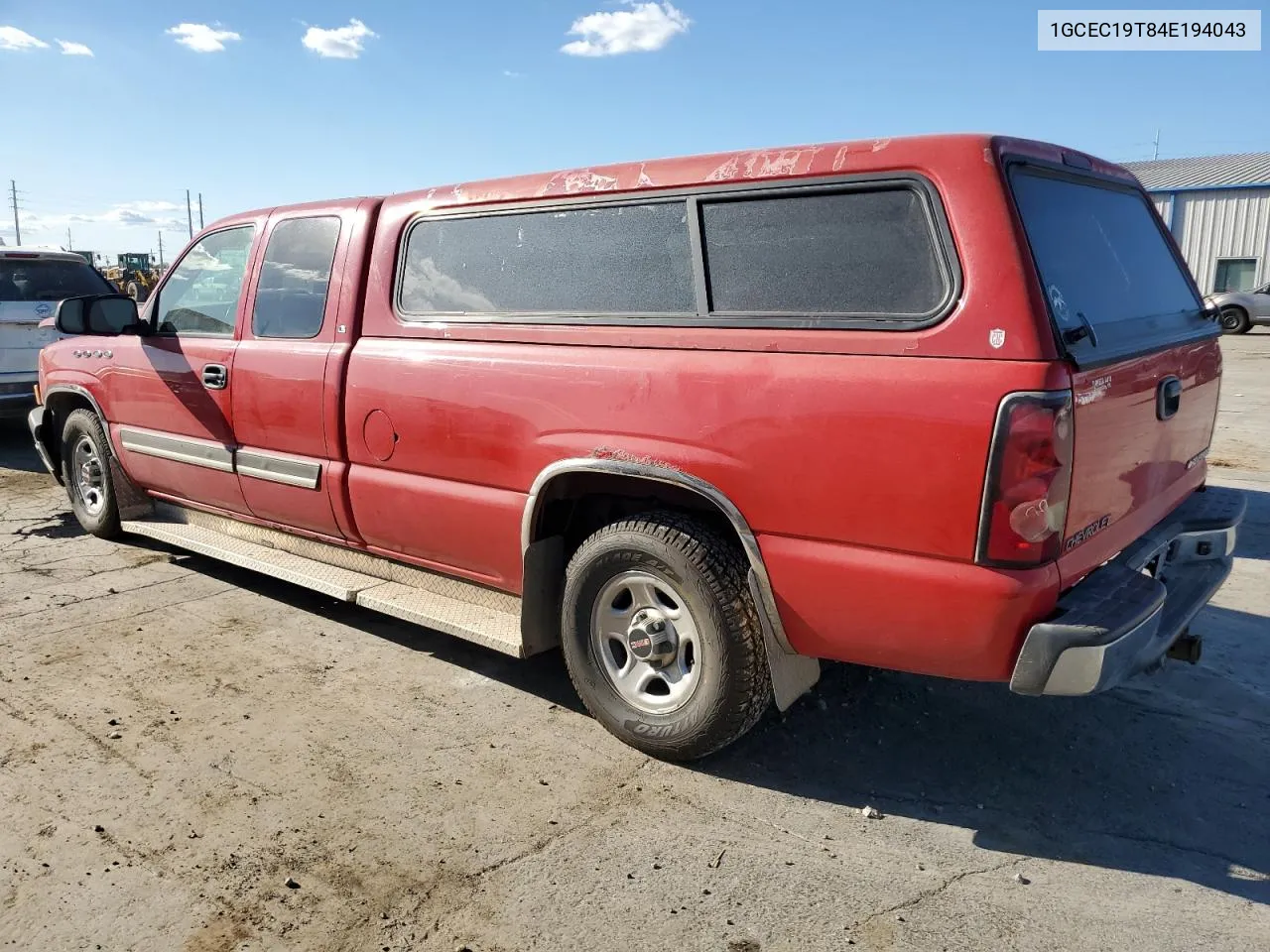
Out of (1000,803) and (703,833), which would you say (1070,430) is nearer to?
(1000,803)

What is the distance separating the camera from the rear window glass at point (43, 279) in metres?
9.12

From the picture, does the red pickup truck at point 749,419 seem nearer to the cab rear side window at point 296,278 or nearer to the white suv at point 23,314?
the cab rear side window at point 296,278

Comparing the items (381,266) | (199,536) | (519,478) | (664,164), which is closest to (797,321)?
(664,164)

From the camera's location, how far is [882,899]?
2.66m

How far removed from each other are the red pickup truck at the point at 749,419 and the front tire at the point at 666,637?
0.5 inches

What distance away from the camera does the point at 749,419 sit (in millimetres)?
2936

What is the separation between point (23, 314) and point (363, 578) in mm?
6788

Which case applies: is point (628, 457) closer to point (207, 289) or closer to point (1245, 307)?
point (207, 289)

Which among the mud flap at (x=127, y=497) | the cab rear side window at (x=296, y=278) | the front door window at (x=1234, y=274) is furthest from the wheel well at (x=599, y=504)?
the front door window at (x=1234, y=274)

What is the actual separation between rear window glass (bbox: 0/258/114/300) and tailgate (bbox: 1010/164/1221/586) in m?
8.84

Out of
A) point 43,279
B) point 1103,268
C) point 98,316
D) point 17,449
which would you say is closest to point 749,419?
point 1103,268

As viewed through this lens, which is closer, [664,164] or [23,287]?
[664,164]

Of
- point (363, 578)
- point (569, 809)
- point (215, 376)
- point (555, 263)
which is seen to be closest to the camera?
point (569, 809)

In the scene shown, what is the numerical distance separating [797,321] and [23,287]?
903 centimetres
